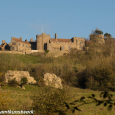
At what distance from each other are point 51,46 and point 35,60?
10673 mm

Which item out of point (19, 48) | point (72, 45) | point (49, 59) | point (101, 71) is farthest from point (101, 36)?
point (101, 71)

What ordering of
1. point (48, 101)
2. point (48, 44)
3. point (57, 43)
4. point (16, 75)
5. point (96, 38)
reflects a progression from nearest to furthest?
point (48, 101), point (16, 75), point (48, 44), point (96, 38), point (57, 43)

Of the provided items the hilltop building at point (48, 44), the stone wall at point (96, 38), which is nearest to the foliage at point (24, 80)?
the hilltop building at point (48, 44)

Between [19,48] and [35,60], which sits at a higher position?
[19,48]

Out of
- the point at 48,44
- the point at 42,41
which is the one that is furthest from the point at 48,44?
the point at 42,41

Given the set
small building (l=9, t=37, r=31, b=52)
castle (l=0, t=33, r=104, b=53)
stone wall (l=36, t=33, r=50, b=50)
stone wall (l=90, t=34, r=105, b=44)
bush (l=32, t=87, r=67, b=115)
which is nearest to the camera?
bush (l=32, t=87, r=67, b=115)

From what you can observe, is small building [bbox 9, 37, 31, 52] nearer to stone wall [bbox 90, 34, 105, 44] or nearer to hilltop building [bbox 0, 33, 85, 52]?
hilltop building [bbox 0, 33, 85, 52]

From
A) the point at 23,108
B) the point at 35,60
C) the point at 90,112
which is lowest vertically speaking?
the point at 90,112

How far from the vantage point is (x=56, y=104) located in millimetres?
10656

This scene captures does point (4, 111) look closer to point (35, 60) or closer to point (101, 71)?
point (101, 71)

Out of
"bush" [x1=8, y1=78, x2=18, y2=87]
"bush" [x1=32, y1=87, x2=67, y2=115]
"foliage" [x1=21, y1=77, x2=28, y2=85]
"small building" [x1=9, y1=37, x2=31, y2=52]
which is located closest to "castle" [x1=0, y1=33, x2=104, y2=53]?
"small building" [x1=9, y1=37, x2=31, y2=52]

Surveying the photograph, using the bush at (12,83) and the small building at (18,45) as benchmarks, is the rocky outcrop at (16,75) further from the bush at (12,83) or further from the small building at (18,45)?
the small building at (18,45)

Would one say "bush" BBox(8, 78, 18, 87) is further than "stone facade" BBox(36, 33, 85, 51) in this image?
No

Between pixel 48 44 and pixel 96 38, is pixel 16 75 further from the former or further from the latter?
pixel 96 38
